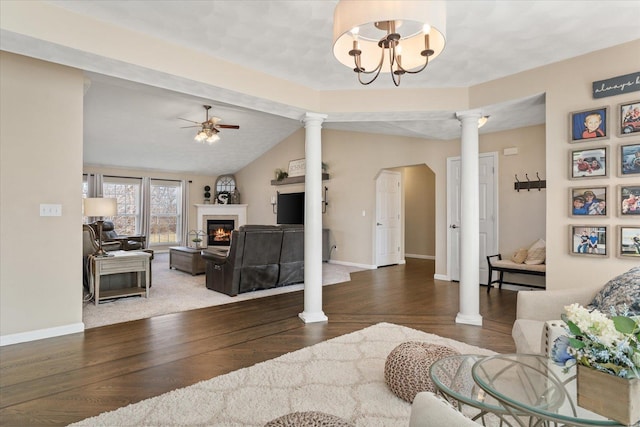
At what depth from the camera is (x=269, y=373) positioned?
259cm

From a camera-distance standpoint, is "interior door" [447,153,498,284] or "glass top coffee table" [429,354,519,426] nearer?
"glass top coffee table" [429,354,519,426]

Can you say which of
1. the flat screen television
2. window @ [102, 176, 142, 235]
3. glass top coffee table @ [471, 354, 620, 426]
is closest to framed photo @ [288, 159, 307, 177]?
the flat screen television

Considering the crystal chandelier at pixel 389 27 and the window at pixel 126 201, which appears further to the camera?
the window at pixel 126 201

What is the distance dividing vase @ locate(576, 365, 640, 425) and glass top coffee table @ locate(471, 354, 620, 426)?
0.10ft

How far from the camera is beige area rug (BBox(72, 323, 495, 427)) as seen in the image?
2002mm

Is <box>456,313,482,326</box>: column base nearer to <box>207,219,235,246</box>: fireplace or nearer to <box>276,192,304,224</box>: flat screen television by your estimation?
<box>276,192,304,224</box>: flat screen television

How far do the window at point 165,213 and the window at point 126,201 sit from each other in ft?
1.28

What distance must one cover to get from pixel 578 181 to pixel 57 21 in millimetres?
4208

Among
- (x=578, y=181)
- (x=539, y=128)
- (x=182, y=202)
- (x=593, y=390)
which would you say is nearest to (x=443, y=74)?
(x=578, y=181)

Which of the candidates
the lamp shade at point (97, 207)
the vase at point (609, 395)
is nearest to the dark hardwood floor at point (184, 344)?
the lamp shade at point (97, 207)

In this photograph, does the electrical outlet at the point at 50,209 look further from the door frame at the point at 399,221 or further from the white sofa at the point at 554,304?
the door frame at the point at 399,221

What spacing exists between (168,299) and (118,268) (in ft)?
2.43

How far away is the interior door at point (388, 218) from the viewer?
7.67 m

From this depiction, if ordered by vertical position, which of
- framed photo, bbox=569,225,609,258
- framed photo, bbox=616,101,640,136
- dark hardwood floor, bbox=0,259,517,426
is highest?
framed photo, bbox=616,101,640,136
